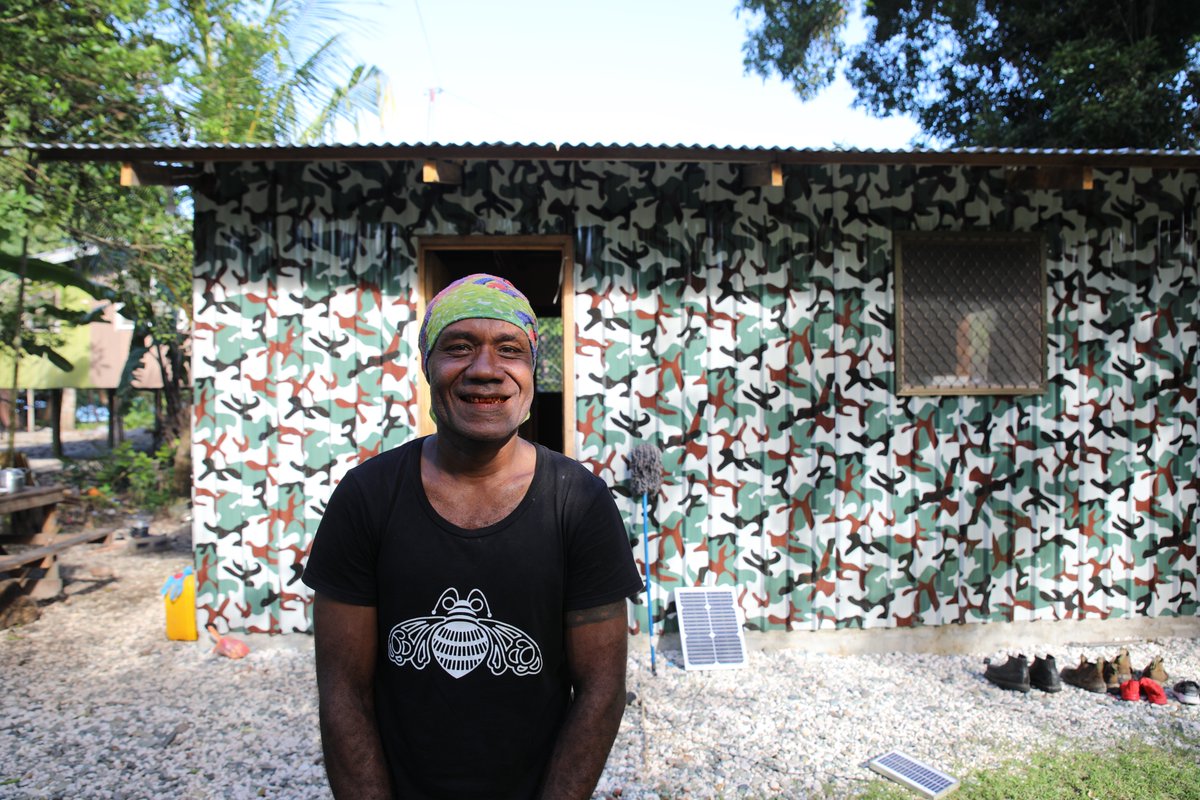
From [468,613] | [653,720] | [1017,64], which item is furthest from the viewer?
[1017,64]

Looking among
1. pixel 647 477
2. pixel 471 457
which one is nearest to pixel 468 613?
pixel 471 457

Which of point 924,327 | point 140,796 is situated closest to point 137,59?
point 140,796

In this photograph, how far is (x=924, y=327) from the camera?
5.20 metres

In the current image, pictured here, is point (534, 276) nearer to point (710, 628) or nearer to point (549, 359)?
point (710, 628)

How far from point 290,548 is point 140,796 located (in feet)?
5.86

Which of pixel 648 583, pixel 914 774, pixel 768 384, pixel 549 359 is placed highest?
pixel 549 359

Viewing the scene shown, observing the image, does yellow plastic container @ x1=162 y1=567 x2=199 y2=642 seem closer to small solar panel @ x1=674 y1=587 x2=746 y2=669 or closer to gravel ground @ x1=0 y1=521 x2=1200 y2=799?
gravel ground @ x1=0 y1=521 x2=1200 y2=799

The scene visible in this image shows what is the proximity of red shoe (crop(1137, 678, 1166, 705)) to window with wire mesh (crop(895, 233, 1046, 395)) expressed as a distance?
1.86m

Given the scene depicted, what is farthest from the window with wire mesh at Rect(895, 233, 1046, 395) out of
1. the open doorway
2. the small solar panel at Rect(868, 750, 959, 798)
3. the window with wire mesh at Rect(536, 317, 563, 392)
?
the window with wire mesh at Rect(536, 317, 563, 392)

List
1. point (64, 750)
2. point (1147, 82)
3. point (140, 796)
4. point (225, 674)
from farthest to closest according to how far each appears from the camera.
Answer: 1. point (1147, 82)
2. point (225, 674)
3. point (64, 750)
4. point (140, 796)

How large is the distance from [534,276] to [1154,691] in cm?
628

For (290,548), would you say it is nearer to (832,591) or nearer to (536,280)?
(832,591)

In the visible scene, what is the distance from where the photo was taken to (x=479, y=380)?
158 cm

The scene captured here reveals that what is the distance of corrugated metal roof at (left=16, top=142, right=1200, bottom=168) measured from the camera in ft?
14.7
